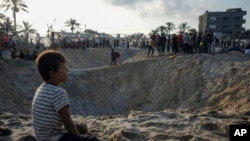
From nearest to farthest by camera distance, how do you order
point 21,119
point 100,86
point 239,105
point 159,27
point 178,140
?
point 178,140 → point 21,119 → point 239,105 → point 100,86 → point 159,27

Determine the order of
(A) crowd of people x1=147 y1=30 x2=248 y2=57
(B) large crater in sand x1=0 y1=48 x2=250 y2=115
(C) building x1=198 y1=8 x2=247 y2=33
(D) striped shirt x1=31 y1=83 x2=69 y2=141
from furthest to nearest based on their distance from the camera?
1. (C) building x1=198 y1=8 x2=247 y2=33
2. (A) crowd of people x1=147 y1=30 x2=248 y2=57
3. (B) large crater in sand x1=0 y1=48 x2=250 y2=115
4. (D) striped shirt x1=31 y1=83 x2=69 y2=141

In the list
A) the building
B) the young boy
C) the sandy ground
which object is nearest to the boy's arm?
the young boy

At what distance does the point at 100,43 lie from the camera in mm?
40844

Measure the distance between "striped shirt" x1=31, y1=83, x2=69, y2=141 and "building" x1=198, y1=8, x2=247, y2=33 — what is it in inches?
2547

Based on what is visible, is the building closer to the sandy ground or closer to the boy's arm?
the sandy ground

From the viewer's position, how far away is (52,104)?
11.9ft

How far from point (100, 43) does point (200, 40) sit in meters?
21.7

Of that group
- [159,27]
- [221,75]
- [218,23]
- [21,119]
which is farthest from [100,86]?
[159,27]

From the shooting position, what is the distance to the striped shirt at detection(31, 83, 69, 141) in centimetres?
361

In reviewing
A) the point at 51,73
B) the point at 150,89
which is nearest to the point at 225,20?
the point at 150,89

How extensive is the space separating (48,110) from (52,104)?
0.36 ft

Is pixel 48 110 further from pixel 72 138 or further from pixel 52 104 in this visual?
pixel 72 138

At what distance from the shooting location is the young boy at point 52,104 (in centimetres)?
362

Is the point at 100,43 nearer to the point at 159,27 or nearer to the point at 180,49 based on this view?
the point at 180,49
